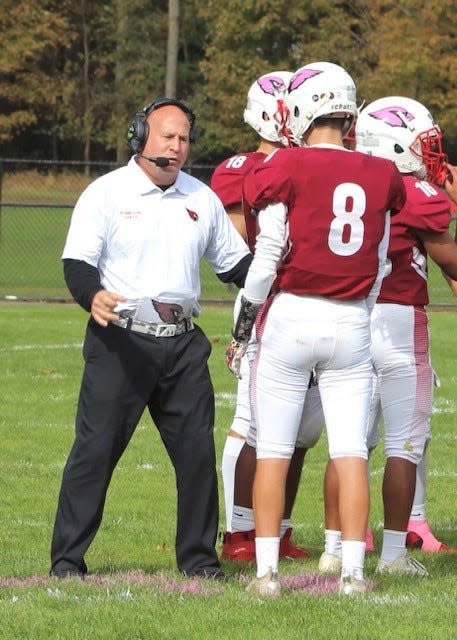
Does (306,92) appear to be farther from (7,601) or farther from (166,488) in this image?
(166,488)

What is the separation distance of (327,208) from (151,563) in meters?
2.06

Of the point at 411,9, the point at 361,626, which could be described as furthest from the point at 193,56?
the point at 361,626

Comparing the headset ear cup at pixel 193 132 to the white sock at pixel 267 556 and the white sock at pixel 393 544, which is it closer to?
the white sock at pixel 267 556

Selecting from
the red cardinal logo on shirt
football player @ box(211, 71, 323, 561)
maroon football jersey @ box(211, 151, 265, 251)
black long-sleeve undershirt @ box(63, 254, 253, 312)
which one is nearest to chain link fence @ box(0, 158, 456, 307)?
football player @ box(211, 71, 323, 561)

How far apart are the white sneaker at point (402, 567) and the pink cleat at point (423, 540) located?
0.70 m

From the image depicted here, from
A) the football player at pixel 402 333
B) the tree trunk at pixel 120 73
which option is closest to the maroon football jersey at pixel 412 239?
the football player at pixel 402 333

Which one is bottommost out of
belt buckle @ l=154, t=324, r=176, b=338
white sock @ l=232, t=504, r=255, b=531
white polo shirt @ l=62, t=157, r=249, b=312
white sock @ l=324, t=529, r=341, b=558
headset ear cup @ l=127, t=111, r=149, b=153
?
white sock @ l=232, t=504, r=255, b=531

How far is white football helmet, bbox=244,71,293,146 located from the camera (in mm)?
6422

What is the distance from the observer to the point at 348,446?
5344mm

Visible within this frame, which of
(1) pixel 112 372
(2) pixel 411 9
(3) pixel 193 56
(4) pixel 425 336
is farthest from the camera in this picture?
(3) pixel 193 56

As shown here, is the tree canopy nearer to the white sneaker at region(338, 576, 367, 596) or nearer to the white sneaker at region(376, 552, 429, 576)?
the white sneaker at region(376, 552, 429, 576)

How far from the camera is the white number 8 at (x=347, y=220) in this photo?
5.20 meters

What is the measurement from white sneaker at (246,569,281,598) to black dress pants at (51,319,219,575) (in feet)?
2.14

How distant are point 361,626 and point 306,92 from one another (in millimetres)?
1966
